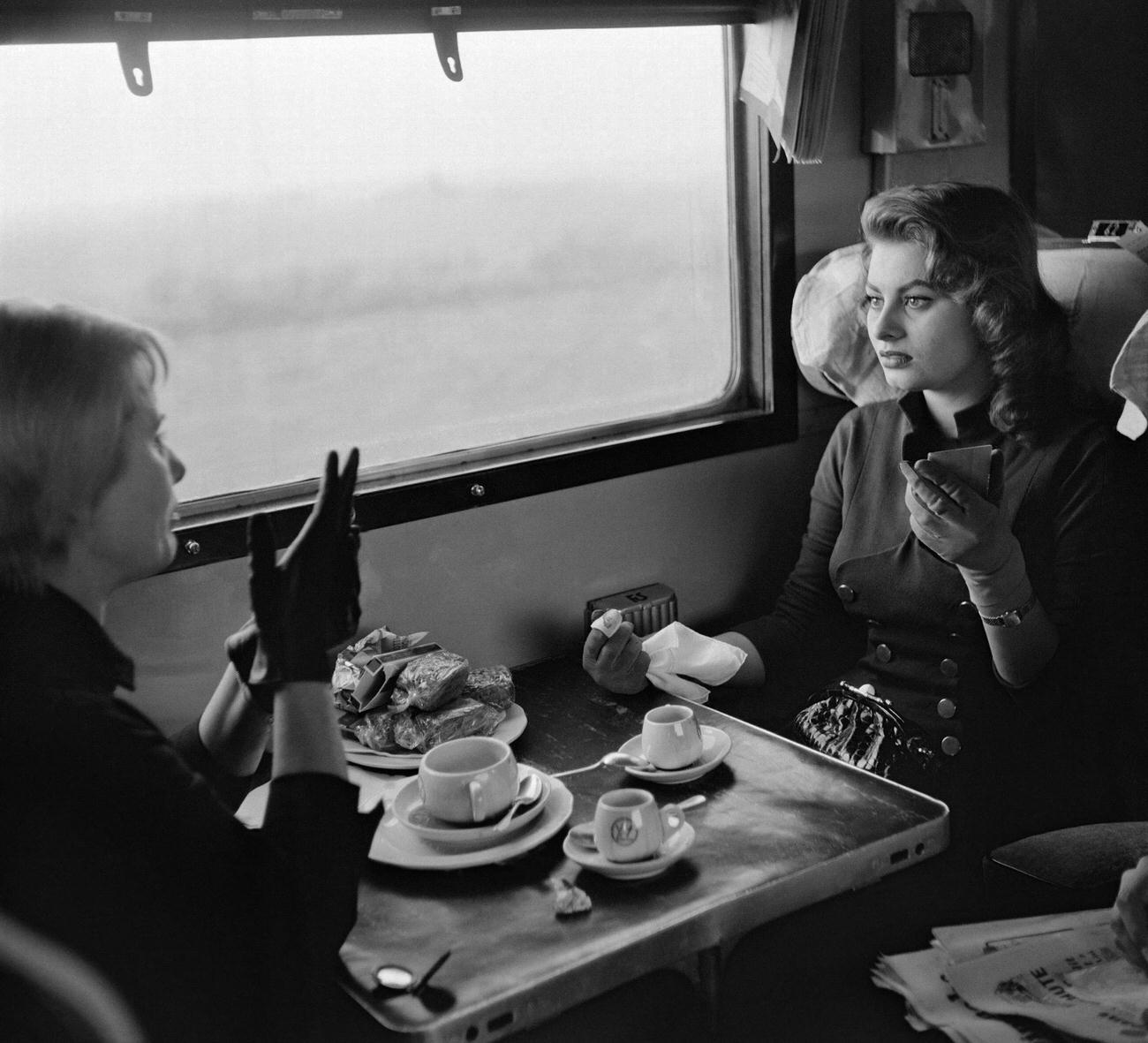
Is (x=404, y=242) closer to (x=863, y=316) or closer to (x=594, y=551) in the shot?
(x=594, y=551)

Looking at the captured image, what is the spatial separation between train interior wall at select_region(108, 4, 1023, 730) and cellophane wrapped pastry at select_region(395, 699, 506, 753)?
38 cm

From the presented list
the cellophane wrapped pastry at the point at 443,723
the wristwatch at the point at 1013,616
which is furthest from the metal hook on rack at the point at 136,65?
the wristwatch at the point at 1013,616

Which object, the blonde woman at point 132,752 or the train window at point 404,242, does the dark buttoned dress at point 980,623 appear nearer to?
the train window at point 404,242

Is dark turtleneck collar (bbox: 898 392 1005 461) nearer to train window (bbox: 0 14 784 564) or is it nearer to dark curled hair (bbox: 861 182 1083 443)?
dark curled hair (bbox: 861 182 1083 443)

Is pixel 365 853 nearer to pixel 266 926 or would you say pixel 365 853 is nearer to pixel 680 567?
pixel 266 926

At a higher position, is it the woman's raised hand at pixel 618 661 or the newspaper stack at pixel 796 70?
the newspaper stack at pixel 796 70

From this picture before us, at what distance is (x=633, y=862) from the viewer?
1.59 m

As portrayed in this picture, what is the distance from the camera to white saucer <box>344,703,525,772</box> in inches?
76.9

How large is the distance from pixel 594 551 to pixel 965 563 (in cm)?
76

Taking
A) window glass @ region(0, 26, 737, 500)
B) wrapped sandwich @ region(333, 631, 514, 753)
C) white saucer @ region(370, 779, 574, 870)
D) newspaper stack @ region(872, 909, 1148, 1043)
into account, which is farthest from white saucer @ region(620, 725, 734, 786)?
window glass @ region(0, 26, 737, 500)

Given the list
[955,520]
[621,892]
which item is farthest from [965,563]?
[621,892]

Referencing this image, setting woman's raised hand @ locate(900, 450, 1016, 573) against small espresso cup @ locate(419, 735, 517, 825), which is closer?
small espresso cup @ locate(419, 735, 517, 825)

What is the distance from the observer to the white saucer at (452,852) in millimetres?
1630

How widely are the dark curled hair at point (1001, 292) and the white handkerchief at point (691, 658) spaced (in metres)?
0.66
